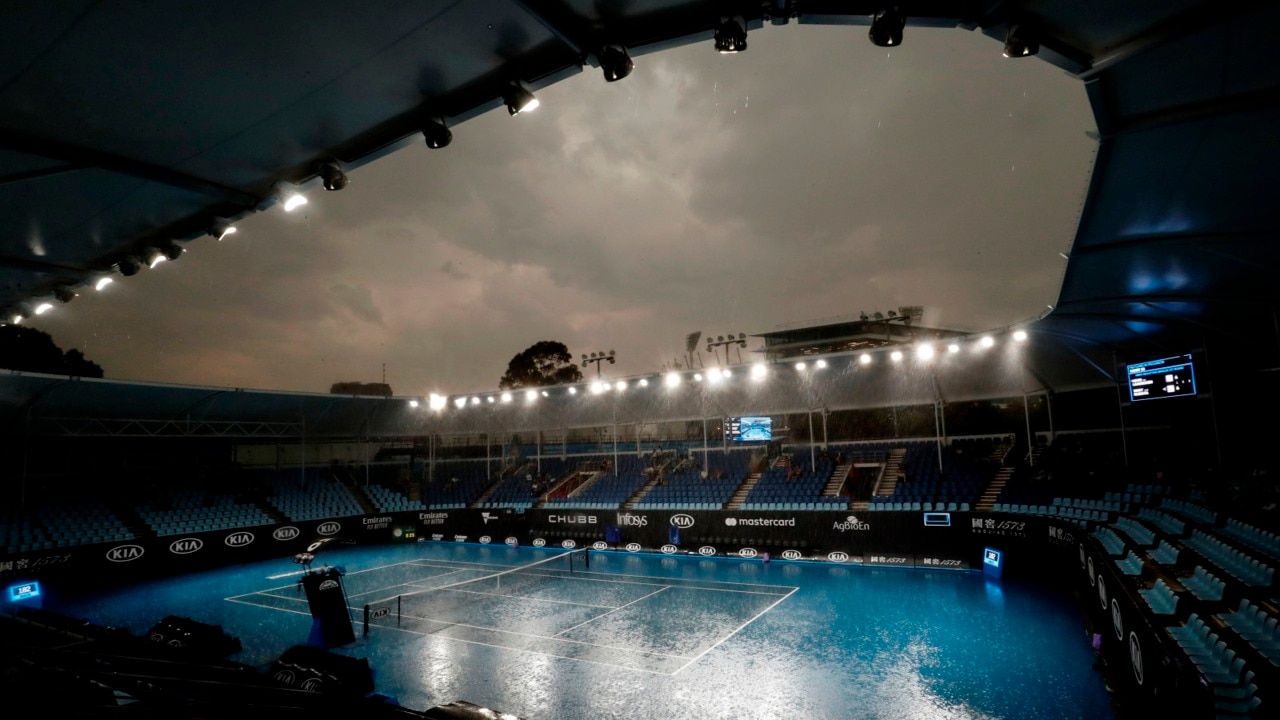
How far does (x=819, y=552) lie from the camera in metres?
25.5

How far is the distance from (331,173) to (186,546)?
29.9m

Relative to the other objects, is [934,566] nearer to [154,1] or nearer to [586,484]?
[586,484]

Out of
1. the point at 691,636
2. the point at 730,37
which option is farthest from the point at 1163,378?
the point at 730,37

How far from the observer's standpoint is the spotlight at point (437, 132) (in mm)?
4848

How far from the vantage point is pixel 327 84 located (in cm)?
441

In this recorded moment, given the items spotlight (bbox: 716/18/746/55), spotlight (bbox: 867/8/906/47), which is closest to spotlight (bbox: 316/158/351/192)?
spotlight (bbox: 716/18/746/55)

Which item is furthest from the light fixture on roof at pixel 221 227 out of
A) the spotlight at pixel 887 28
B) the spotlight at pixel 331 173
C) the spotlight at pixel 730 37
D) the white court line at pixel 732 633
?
the white court line at pixel 732 633

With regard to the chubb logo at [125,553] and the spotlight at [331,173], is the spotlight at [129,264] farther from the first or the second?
the chubb logo at [125,553]

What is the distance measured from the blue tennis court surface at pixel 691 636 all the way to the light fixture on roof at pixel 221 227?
350 inches

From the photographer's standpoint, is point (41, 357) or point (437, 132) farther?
point (41, 357)

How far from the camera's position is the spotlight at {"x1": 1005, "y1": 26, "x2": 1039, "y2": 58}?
4.36 metres

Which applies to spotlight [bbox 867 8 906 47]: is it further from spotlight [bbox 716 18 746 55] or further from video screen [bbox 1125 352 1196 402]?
video screen [bbox 1125 352 1196 402]

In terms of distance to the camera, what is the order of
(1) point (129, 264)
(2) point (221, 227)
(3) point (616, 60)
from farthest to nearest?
(1) point (129, 264) → (2) point (221, 227) → (3) point (616, 60)

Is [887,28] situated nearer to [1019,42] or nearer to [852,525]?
[1019,42]
